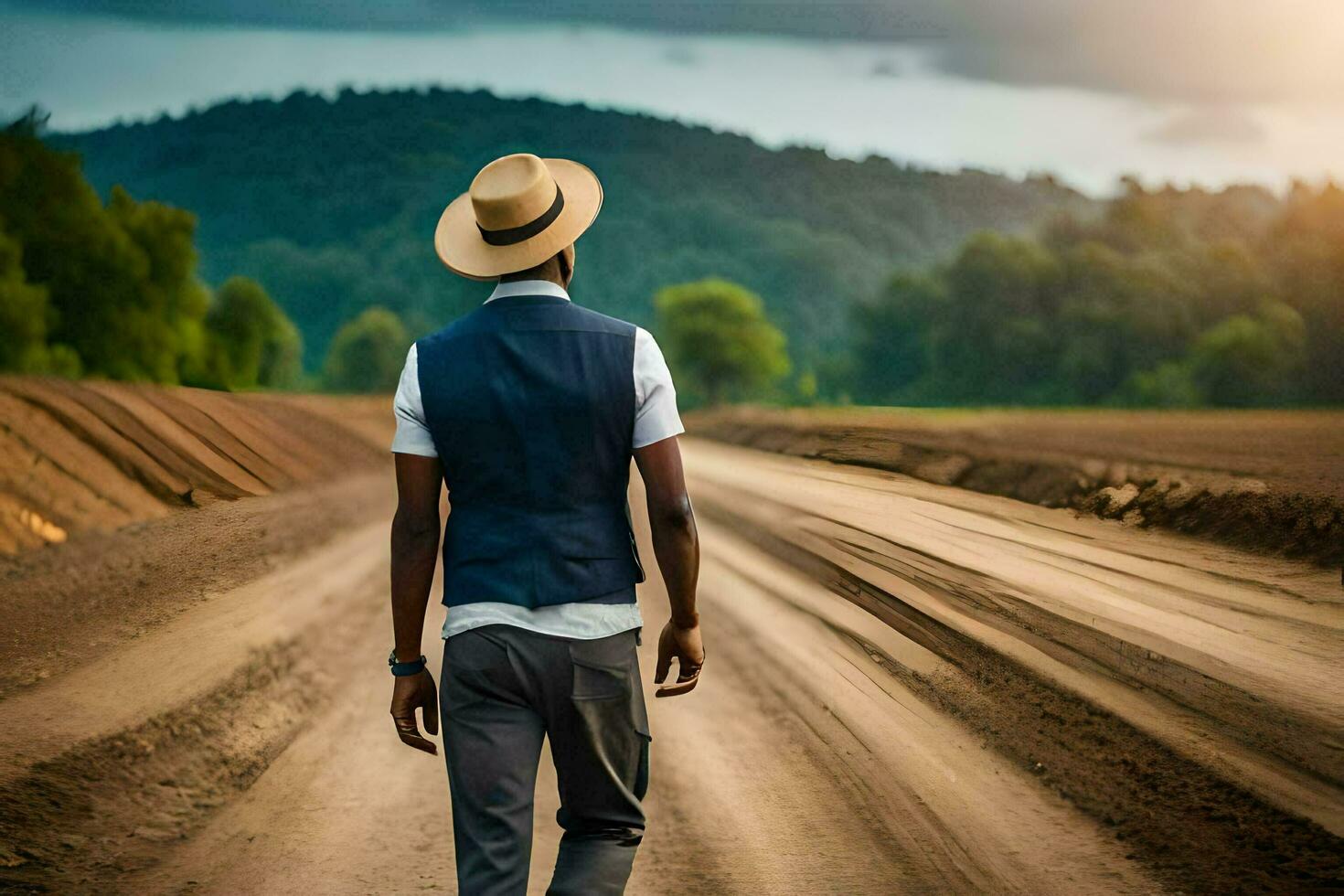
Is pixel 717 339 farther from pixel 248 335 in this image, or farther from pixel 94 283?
pixel 94 283

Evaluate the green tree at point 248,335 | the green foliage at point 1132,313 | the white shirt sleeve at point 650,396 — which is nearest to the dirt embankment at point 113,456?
the white shirt sleeve at point 650,396

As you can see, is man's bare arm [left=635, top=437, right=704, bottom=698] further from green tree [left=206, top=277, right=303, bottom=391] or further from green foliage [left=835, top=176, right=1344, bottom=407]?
green tree [left=206, top=277, right=303, bottom=391]

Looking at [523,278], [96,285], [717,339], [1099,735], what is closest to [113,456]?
[523,278]

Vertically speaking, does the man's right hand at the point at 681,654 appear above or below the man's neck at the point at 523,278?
below

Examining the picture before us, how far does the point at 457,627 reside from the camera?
2387 mm

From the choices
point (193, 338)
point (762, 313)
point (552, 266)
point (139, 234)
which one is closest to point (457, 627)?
point (552, 266)

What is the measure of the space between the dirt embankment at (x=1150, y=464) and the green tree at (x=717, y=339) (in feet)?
220

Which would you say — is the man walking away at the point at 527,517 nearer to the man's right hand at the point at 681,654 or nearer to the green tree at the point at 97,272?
the man's right hand at the point at 681,654

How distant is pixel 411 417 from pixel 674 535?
631mm

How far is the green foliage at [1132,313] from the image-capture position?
8477mm

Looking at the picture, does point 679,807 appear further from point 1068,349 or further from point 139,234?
point 1068,349

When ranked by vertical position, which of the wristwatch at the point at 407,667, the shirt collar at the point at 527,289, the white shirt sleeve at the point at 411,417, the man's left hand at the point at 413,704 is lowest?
the man's left hand at the point at 413,704

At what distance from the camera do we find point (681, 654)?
8.42 ft

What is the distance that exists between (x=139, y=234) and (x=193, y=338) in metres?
1.87
